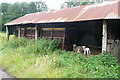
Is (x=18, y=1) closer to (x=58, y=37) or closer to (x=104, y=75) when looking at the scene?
(x=58, y=37)

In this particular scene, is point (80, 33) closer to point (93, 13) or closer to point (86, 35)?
point (86, 35)

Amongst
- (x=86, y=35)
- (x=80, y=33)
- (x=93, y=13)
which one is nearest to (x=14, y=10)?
(x=80, y=33)

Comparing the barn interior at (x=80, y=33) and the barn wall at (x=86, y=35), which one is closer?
the barn interior at (x=80, y=33)

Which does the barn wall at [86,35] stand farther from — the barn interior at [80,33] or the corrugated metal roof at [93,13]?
the corrugated metal roof at [93,13]

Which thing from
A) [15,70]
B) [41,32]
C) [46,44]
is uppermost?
[41,32]

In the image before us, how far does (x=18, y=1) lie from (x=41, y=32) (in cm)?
3492

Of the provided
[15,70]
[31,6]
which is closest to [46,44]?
[15,70]

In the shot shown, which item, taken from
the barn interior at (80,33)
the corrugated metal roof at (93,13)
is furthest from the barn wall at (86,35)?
the corrugated metal roof at (93,13)

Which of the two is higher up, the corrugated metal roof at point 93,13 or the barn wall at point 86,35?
the corrugated metal roof at point 93,13

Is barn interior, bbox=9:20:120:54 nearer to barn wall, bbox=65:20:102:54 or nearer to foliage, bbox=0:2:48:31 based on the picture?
barn wall, bbox=65:20:102:54

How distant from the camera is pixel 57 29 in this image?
12297 millimetres

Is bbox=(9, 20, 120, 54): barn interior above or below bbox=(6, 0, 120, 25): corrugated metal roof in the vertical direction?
below

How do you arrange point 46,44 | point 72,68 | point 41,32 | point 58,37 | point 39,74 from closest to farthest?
point 39,74
point 72,68
point 46,44
point 58,37
point 41,32

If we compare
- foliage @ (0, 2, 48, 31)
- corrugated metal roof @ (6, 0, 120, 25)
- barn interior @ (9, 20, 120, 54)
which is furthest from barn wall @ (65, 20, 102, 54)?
foliage @ (0, 2, 48, 31)
